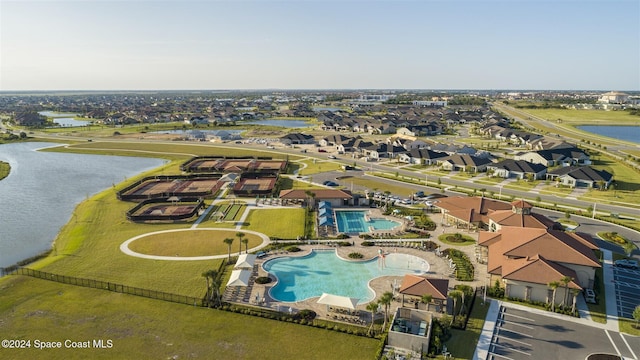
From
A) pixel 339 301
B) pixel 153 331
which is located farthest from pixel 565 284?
pixel 153 331

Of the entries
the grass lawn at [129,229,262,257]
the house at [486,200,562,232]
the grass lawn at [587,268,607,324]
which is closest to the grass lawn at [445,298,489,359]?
the grass lawn at [587,268,607,324]

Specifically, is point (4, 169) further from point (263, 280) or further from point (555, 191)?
point (555, 191)

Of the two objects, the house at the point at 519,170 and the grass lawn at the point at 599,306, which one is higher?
the house at the point at 519,170

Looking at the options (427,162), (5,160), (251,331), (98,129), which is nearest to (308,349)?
(251,331)

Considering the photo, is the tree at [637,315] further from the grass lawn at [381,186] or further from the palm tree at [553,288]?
the grass lawn at [381,186]

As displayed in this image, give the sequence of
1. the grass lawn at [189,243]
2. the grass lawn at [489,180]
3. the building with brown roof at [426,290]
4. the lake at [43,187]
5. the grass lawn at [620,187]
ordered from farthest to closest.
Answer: the grass lawn at [489,180], the grass lawn at [620,187], the lake at [43,187], the grass lawn at [189,243], the building with brown roof at [426,290]

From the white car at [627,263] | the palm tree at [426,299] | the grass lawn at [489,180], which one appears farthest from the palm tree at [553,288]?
the grass lawn at [489,180]

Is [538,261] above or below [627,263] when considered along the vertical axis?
above
